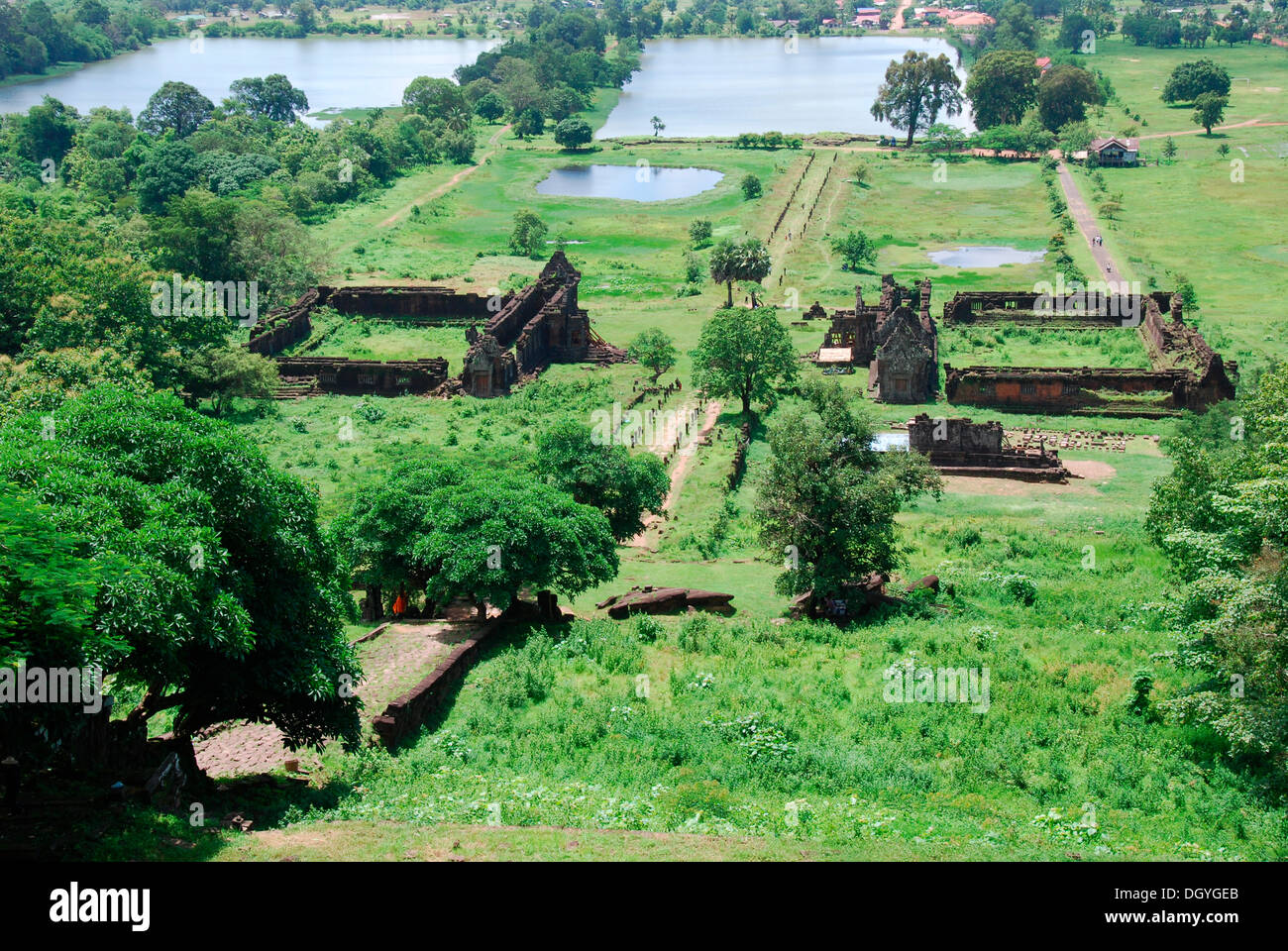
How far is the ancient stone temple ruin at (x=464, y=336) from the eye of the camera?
60906 mm

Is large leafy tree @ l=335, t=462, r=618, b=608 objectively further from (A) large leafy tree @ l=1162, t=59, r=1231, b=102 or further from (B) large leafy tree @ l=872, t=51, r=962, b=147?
(A) large leafy tree @ l=1162, t=59, r=1231, b=102

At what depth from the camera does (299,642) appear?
21.5 meters

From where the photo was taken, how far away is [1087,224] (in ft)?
311

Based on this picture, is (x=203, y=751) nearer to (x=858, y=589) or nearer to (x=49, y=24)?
(x=858, y=589)

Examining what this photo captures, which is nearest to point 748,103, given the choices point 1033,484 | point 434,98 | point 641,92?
point 641,92

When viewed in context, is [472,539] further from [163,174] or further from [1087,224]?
[1087,224]

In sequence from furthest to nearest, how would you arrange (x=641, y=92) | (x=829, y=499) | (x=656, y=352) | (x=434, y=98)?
(x=641, y=92)
(x=434, y=98)
(x=656, y=352)
(x=829, y=499)

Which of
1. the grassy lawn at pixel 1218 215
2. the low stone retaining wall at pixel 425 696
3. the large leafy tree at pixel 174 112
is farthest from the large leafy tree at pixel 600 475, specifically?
the large leafy tree at pixel 174 112

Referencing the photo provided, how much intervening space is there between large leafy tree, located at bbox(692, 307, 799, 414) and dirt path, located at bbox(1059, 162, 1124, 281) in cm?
3305

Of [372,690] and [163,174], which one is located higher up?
[163,174]

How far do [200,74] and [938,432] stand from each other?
163685mm

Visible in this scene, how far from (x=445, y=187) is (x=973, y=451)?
7394 cm

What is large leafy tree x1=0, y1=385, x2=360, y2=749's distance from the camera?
18.1 meters

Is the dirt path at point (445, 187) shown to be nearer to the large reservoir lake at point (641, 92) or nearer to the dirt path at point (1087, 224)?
the large reservoir lake at point (641, 92)
